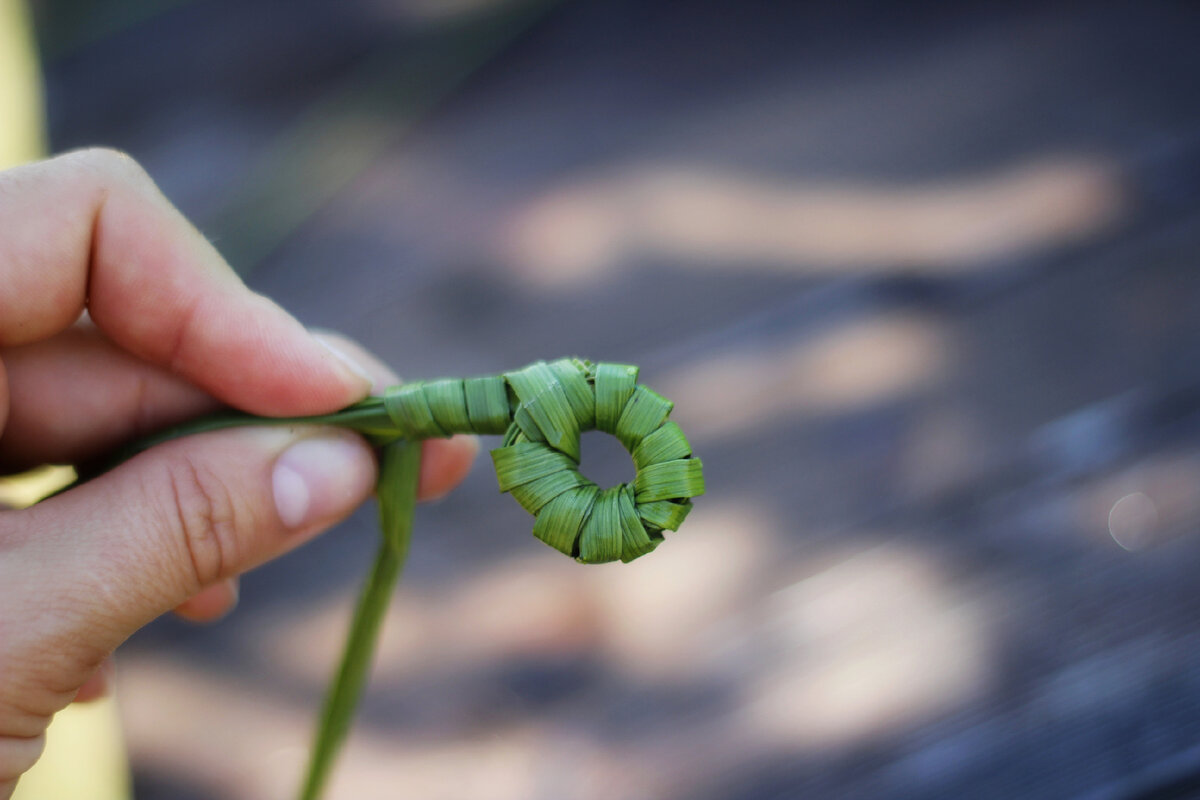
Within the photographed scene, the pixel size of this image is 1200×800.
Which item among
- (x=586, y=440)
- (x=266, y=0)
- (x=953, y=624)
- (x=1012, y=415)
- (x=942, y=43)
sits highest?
(x=266, y=0)

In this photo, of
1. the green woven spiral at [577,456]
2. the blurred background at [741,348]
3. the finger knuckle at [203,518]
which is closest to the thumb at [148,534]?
the finger knuckle at [203,518]

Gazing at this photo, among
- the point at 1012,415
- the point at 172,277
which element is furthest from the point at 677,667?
the point at 172,277

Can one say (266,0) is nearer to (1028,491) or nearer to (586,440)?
(586,440)

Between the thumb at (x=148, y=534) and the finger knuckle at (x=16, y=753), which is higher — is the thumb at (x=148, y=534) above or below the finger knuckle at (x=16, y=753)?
above

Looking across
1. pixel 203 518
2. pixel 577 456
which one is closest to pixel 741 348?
pixel 577 456

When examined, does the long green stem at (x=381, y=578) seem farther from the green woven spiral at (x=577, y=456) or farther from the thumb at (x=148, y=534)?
the green woven spiral at (x=577, y=456)

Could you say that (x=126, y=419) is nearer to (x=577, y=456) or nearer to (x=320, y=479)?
(x=320, y=479)
